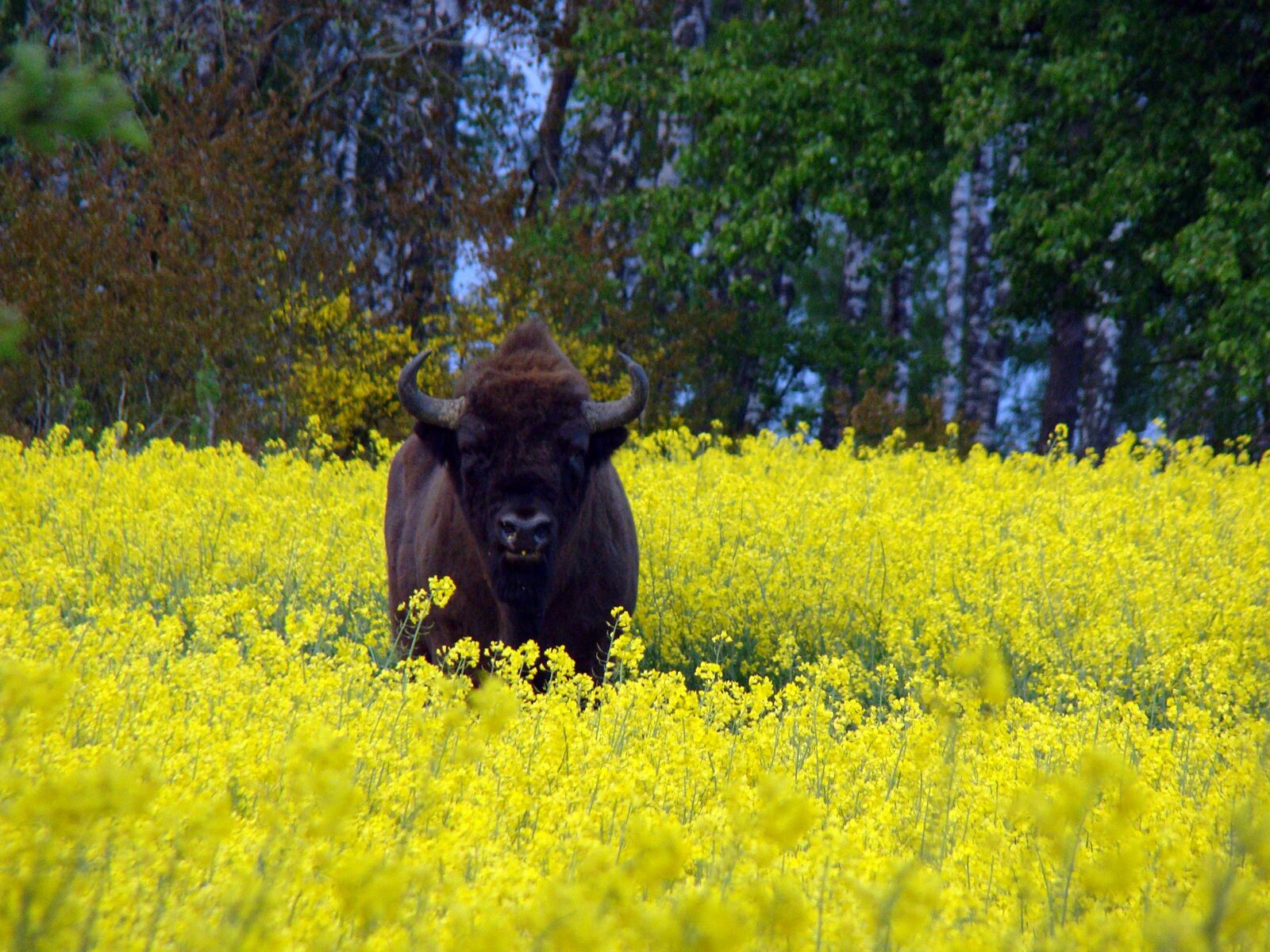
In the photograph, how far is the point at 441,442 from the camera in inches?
248

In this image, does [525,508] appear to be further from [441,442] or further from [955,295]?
[955,295]

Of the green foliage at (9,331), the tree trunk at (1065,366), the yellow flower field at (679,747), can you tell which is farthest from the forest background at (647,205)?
the green foliage at (9,331)

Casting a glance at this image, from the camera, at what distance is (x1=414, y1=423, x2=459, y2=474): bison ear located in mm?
6289

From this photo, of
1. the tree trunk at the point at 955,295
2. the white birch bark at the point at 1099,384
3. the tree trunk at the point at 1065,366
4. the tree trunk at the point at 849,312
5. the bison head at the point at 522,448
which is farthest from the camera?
Answer: the white birch bark at the point at 1099,384

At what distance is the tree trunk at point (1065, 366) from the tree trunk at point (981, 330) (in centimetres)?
101

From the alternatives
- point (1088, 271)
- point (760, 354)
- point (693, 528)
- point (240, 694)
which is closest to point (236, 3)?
point (760, 354)

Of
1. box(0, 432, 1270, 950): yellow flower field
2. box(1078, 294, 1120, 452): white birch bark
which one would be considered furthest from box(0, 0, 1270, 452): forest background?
box(0, 432, 1270, 950): yellow flower field

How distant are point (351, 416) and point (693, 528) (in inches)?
337

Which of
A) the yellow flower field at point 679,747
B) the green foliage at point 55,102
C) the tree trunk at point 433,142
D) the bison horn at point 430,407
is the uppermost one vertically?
the tree trunk at point 433,142

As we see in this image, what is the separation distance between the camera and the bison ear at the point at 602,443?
20.9 feet

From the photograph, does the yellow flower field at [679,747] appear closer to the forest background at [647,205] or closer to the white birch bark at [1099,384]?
the forest background at [647,205]

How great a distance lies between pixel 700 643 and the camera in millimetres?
7391

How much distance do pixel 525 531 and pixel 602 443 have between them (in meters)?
0.95

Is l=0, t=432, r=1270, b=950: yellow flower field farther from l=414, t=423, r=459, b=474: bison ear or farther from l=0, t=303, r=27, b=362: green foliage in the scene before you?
l=414, t=423, r=459, b=474: bison ear
